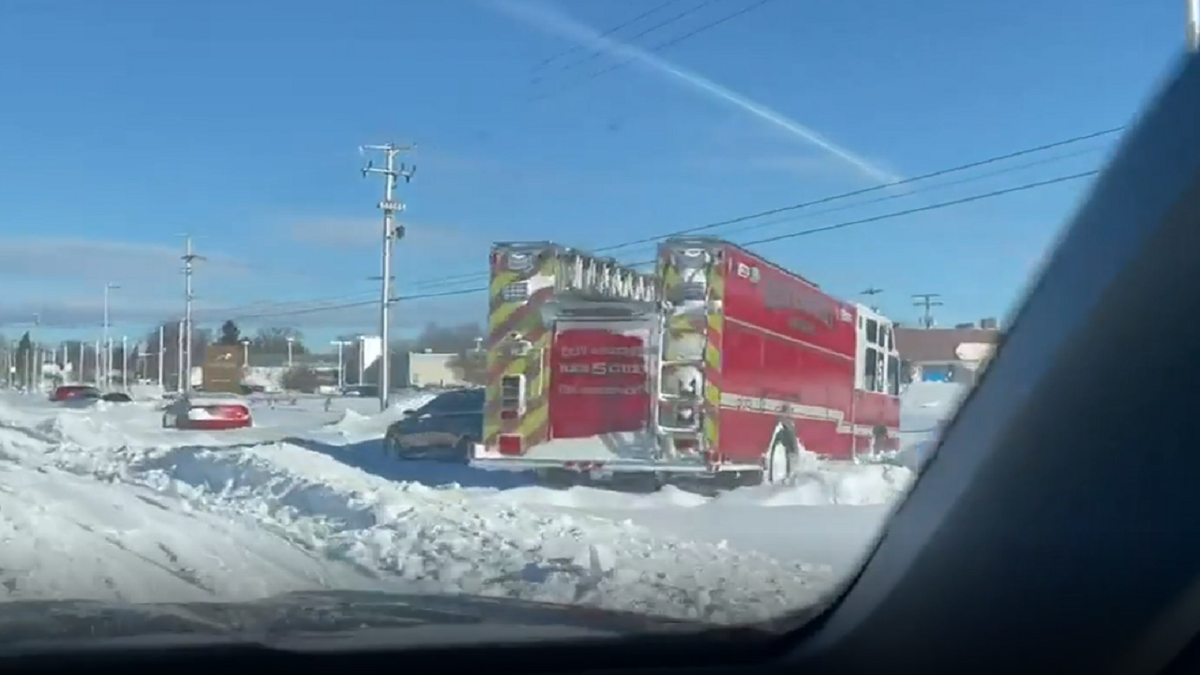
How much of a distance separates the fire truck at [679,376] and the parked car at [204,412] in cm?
125

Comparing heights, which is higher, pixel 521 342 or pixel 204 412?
pixel 521 342

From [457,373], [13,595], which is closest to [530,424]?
[457,373]

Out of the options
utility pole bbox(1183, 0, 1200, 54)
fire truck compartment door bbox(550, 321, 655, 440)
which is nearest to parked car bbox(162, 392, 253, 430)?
fire truck compartment door bbox(550, 321, 655, 440)

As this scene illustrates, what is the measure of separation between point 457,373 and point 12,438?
2.51 m

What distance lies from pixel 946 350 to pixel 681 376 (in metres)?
3.15

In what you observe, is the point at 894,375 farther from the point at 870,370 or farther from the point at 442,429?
the point at 442,429

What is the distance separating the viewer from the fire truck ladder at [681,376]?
8.71 m

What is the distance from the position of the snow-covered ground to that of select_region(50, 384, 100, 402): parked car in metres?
0.09

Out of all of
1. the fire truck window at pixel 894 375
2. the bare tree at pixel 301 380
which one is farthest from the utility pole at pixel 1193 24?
the bare tree at pixel 301 380

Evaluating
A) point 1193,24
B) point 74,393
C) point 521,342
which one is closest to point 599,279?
point 521,342

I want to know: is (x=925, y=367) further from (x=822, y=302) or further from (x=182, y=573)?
(x=182, y=573)

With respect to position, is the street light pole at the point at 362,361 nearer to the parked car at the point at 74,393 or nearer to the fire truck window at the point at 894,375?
the parked car at the point at 74,393

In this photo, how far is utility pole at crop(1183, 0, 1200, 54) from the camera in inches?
197

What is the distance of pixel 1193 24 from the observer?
5094 mm
